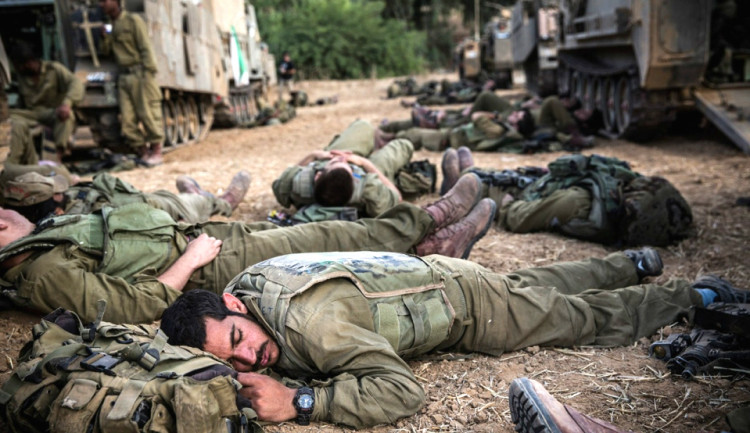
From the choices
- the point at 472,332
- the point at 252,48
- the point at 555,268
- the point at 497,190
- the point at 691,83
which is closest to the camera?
the point at 472,332

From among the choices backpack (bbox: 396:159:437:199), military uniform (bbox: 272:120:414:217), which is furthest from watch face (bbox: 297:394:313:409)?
backpack (bbox: 396:159:437:199)

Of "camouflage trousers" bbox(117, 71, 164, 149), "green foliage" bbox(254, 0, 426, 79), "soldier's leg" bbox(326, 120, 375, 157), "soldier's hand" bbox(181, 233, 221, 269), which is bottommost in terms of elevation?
"soldier's hand" bbox(181, 233, 221, 269)

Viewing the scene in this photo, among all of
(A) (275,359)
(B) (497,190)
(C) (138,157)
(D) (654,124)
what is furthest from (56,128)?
(D) (654,124)

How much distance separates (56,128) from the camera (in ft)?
27.8

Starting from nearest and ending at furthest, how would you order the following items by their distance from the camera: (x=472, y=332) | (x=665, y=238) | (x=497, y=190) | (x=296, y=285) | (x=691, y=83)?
(x=296, y=285) → (x=472, y=332) → (x=665, y=238) → (x=497, y=190) → (x=691, y=83)

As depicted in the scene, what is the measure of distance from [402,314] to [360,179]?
2.22 meters

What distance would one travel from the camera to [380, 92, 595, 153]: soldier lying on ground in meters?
8.51

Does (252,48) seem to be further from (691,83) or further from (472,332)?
(472,332)

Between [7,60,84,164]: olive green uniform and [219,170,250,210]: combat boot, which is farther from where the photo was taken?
[7,60,84,164]: olive green uniform

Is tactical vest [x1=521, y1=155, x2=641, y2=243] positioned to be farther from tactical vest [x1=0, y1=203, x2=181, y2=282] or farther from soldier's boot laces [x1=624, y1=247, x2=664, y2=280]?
tactical vest [x1=0, y1=203, x2=181, y2=282]

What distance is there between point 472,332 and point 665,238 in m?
2.25

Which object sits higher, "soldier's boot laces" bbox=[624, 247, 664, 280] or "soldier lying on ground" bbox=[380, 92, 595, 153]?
"soldier lying on ground" bbox=[380, 92, 595, 153]

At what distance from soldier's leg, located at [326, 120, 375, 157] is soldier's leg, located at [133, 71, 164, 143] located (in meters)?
3.54

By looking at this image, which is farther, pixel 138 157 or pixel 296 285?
pixel 138 157
